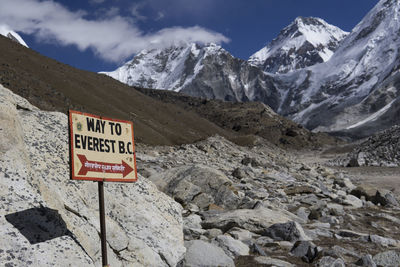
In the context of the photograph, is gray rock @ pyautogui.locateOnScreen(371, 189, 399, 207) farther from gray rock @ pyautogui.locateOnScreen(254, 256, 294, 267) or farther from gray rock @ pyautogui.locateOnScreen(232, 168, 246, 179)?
gray rock @ pyautogui.locateOnScreen(254, 256, 294, 267)

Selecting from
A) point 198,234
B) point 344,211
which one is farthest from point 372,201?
point 198,234

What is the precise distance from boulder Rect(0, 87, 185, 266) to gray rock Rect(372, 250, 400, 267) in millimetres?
4184

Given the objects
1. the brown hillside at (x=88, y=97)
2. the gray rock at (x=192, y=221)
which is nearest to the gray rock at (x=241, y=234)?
the gray rock at (x=192, y=221)

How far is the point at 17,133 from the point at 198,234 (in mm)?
4817

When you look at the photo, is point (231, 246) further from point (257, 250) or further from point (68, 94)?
point (68, 94)

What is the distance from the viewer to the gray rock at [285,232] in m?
8.91

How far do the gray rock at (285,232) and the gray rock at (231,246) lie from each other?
1.26 metres

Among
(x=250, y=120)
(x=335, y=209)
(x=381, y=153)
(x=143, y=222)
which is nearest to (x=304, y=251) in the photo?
(x=143, y=222)

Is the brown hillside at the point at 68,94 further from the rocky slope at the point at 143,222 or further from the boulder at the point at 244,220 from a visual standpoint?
the boulder at the point at 244,220

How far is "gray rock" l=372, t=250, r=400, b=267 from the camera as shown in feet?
25.2

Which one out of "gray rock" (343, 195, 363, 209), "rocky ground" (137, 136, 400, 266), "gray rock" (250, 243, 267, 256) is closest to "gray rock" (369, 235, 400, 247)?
"rocky ground" (137, 136, 400, 266)

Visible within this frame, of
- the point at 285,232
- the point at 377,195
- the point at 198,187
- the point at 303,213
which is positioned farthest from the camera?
the point at 377,195

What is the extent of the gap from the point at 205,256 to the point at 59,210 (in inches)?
114

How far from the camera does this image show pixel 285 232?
353 inches
